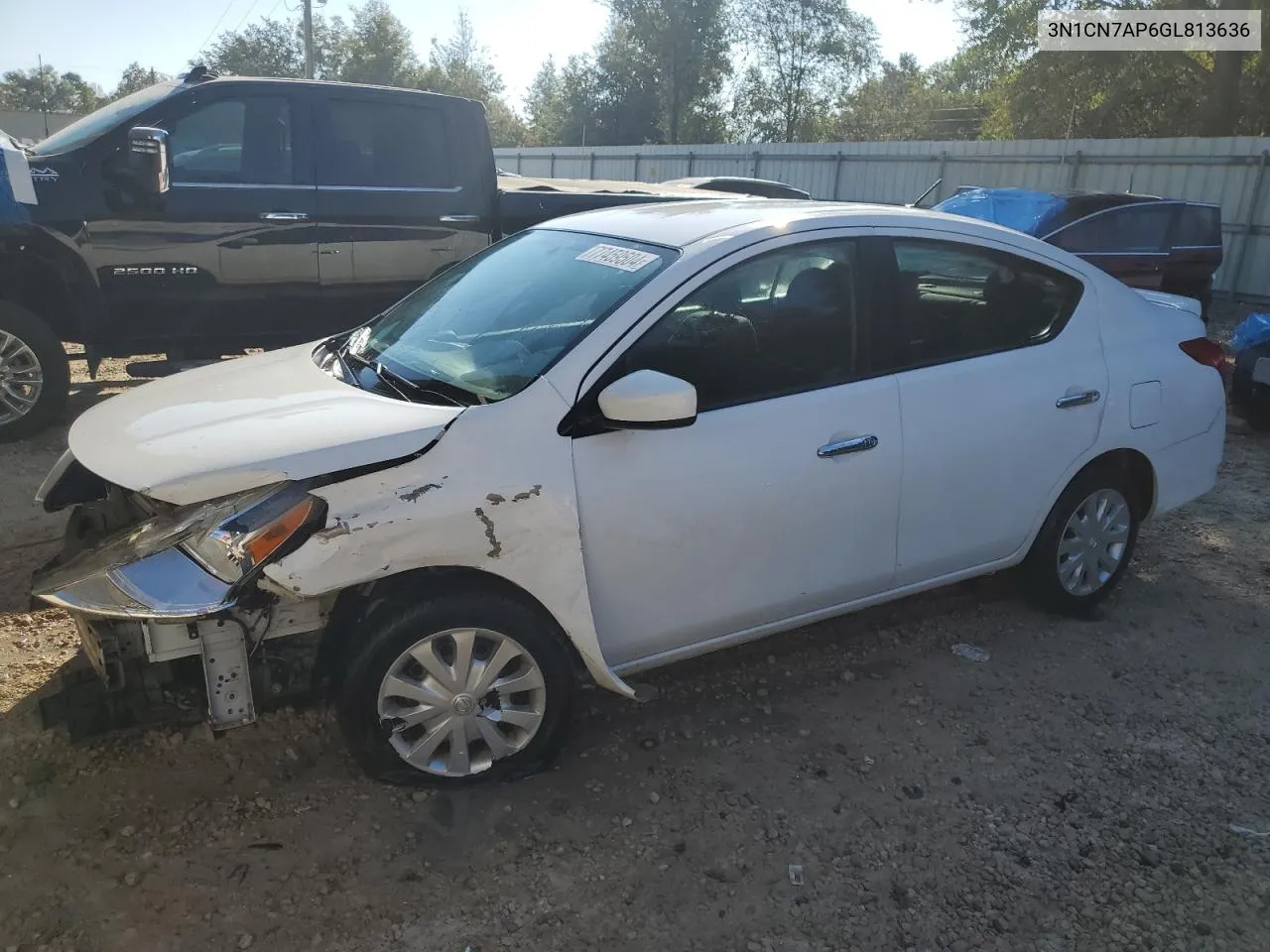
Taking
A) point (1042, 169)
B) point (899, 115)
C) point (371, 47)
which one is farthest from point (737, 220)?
point (371, 47)

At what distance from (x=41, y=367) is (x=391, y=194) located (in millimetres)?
2458

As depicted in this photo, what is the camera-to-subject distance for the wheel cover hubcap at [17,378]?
582cm

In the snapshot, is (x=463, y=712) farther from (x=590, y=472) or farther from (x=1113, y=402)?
(x=1113, y=402)

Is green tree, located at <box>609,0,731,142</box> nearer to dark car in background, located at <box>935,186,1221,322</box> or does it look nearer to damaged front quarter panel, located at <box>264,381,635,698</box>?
dark car in background, located at <box>935,186,1221,322</box>

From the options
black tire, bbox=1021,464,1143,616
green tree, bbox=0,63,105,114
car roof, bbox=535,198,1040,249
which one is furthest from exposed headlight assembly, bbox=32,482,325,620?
green tree, bbox=0,63,105,114

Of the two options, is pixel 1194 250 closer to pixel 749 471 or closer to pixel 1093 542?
pixel 1093 542

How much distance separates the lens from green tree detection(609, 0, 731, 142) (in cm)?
4266

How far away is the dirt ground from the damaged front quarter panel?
0.54 meters

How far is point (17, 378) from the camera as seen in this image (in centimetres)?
590

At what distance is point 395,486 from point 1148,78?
87.8ft

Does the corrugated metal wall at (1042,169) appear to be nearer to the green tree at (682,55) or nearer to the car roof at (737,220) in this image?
the car roof at (737,220)

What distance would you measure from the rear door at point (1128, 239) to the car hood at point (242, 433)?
31.0 ft

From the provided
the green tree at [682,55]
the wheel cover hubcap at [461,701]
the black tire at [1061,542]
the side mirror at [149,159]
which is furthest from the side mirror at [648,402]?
the green tree at [682,55]

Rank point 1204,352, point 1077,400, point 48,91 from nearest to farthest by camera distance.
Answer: point 1077,400 → point 1204,352 → point 48,91
